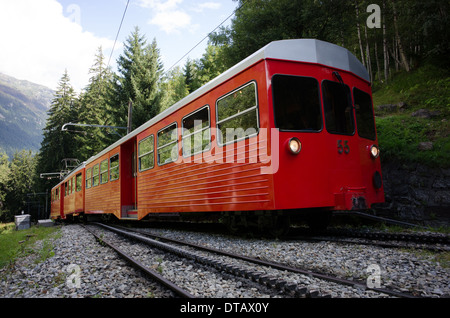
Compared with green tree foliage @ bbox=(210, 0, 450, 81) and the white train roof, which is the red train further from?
green tree foliage @ bbox=(210, 0, 450, 81)

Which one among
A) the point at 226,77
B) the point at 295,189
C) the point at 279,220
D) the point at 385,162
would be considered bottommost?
the point at 279,220

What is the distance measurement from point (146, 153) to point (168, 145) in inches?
63.8

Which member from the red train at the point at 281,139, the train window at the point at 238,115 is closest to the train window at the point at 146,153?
the red train at the point at 281,139

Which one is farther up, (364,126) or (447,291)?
(364,126)

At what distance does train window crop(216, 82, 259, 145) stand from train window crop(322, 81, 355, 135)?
1229 mm

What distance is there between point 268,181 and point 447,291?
251cm

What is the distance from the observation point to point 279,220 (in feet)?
17.6

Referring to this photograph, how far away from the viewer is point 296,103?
4.96 m

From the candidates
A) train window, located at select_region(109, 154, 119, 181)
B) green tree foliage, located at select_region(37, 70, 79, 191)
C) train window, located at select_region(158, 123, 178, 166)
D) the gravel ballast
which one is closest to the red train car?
train window, located at select_region(109, 154, 119, 181)

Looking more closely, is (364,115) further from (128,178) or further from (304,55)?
(128,178)

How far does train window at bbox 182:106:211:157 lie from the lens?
19.9ft
